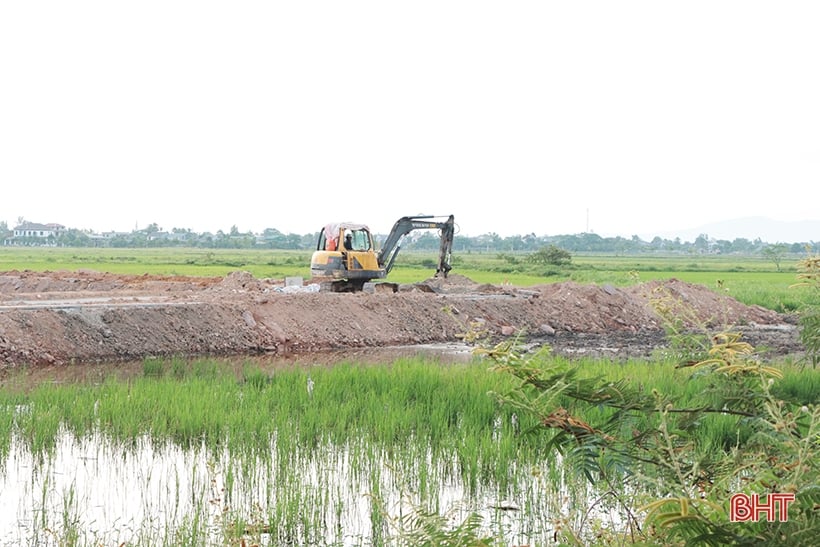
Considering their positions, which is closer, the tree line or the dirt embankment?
the dirt embankment

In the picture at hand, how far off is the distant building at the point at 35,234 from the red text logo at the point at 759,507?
14377cm

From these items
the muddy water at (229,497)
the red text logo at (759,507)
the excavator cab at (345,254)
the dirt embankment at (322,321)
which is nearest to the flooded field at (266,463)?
the muddy water at (229,497)

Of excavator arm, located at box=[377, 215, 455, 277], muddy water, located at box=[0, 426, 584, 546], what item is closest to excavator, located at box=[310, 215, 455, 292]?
excavator arm, located at box=[377, 215, 455, 277]

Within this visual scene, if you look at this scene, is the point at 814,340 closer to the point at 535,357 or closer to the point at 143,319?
the point at 535,357

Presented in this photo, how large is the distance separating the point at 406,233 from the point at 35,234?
143 meters

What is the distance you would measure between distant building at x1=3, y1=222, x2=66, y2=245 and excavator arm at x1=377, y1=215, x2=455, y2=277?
122475 mm

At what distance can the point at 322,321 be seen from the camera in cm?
2033

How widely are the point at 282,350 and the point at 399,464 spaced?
12.0m

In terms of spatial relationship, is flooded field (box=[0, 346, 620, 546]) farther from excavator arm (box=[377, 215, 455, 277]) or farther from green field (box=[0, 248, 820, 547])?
excavator arm (box=[377, 215, 455, 277])

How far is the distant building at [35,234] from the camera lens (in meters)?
137

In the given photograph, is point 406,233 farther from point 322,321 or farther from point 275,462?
point 275,462

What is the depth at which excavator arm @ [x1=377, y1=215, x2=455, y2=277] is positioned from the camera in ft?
79.4

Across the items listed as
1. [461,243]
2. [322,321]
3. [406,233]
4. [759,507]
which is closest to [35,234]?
[461,243]

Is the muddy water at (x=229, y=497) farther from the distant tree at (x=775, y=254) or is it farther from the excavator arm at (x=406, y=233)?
the excavator arm at (x=406, y=233)
